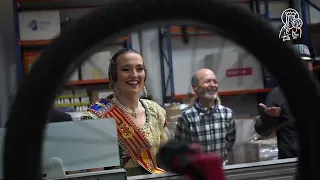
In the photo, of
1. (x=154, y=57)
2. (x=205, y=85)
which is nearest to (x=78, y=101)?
(x=154, y=57)

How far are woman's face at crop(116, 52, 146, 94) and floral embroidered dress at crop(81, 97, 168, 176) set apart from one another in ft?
0.17

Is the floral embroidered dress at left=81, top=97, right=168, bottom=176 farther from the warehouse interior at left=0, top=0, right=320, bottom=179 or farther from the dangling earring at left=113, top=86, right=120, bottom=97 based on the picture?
the warehouse interior at left=0, top=0, right=320, bottom=179

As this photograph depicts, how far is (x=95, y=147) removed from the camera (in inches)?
26.8

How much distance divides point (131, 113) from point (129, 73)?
0.11 meters

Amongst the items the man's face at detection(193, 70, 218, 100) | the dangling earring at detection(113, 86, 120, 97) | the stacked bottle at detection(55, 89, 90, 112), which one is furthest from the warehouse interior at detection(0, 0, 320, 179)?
the dangling earring at detection(113, 86, 120, 97)

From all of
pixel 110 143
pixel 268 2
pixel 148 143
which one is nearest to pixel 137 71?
pixel 148 143

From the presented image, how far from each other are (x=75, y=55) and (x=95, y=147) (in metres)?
0.44

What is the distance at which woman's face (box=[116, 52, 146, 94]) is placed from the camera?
1.08 m

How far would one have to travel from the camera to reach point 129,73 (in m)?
1.09

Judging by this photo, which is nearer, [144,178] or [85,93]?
[144,178]

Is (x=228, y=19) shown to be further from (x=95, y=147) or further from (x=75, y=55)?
(x=95, y=147)
